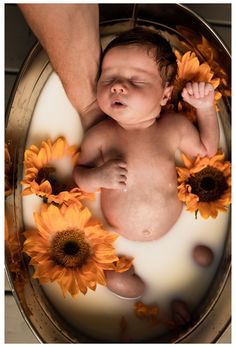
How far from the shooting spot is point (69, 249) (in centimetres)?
91

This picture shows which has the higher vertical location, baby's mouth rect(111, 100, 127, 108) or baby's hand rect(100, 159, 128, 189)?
baby's mouth rect(111, 100, 127, 108)

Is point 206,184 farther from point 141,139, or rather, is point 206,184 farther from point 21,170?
point 21,170

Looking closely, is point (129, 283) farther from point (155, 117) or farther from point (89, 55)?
point (89, 55)

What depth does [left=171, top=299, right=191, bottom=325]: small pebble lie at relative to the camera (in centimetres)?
96

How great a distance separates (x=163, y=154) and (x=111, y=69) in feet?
0.63

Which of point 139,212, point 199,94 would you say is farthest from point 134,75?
point 139,212

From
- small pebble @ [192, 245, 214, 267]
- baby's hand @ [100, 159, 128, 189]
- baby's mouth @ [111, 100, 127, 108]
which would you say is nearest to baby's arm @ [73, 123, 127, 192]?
baby's hand @ [100, 159, 128, 189]

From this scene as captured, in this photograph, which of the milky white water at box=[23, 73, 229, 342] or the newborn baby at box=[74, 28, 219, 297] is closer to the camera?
the newborn baby at box=[74, 28, 219, 297]

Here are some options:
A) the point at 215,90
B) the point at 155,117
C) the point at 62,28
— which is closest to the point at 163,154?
the point at 155,117

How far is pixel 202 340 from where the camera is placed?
91 cm

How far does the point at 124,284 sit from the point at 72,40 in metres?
0.48

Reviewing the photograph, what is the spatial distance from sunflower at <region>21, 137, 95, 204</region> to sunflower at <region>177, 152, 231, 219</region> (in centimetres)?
19

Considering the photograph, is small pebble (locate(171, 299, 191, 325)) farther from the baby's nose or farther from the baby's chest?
the baby's nose

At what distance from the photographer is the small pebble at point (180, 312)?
96 cm
